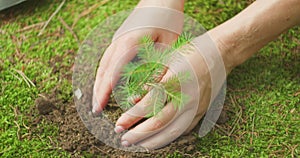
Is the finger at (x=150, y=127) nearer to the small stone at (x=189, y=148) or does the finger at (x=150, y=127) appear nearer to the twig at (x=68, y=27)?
the small stone at (x=189, y=148)

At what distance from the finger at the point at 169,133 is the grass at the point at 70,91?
0.07 m

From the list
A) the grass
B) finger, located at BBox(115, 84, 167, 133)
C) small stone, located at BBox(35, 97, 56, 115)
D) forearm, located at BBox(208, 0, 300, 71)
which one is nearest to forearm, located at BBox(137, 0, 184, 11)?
forearm, located at BBox(208, 0, 300, 71)

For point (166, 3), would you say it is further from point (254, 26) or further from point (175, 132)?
point (175, 132)

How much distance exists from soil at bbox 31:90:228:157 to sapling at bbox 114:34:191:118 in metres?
0.14

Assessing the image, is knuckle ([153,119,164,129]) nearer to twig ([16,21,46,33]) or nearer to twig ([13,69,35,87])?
twig ([13,69,35,87])

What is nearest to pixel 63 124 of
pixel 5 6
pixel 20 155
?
pixel 20 155

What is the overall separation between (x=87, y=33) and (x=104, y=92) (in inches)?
19.0

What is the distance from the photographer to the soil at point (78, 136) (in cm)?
158

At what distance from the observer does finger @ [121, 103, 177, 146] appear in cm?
152

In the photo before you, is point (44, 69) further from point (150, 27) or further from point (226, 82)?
point (226, 82)

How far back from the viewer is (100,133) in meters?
1.61

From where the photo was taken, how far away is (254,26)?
5.47 feet

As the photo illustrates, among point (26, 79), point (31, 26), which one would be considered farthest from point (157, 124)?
point (31, 26)

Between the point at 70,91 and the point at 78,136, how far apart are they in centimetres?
23
